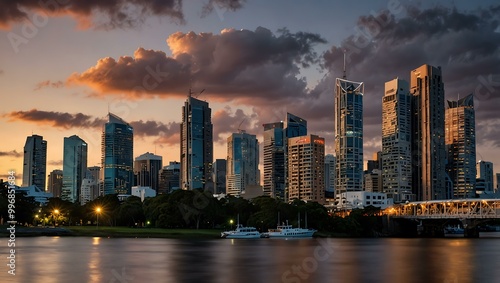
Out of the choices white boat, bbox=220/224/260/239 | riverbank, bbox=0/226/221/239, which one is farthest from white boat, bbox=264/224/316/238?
riverbank, bbox=0/226/221/239

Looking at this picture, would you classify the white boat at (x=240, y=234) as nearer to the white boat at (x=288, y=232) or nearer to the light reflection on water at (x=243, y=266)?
the white boat at (x=288, y=232)

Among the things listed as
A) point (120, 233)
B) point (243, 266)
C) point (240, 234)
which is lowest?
point (240, 234)

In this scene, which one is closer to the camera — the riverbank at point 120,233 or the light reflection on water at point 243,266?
the light reflection on water at point 243,266

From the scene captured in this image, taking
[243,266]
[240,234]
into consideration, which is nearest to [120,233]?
[240,234]

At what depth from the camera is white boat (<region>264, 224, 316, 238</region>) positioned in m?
184

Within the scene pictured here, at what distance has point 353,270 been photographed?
3319 inches

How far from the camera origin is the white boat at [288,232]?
184 meters

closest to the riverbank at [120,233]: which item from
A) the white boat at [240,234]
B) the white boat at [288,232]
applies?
the white boat at [240,234]

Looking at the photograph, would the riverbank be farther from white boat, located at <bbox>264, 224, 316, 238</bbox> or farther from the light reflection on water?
the light reflection on water

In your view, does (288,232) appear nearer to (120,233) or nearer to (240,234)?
(240,234)

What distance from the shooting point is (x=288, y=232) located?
185 metres

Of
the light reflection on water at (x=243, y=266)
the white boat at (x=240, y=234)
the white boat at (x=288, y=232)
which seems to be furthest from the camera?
the white boat at (x=288, y=232)

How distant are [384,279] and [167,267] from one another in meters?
29.6

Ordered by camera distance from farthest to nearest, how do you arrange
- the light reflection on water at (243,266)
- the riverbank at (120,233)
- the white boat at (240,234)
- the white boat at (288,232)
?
the white boat at (288,232)
the white boat at (240,234)
the riverbank at (120,233)
the light reflection on water at (243,266)
